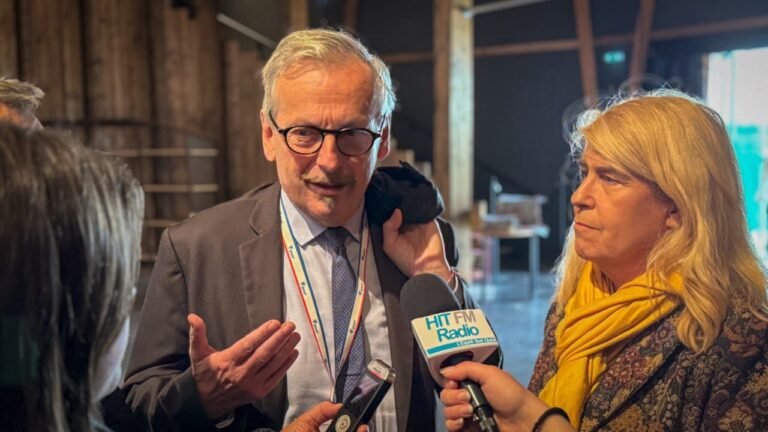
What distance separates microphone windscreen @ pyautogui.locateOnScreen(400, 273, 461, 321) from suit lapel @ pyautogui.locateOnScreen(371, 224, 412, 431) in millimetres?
171

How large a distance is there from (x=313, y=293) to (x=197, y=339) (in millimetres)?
364

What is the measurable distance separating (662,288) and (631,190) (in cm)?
21

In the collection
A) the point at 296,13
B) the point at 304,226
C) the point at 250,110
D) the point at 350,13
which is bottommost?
the point at 304,226

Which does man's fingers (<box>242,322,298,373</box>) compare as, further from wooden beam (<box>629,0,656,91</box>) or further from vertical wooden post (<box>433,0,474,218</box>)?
wooden beam (<box>629,0,656,91</box>)

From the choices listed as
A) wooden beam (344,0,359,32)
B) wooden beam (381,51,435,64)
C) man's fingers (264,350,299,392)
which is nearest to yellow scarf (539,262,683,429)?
man's fingers (264,350,299,392)

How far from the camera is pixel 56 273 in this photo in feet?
2.37

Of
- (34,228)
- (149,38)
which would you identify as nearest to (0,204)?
(34,228)

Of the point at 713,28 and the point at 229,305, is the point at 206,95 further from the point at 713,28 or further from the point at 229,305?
the point at 229,305

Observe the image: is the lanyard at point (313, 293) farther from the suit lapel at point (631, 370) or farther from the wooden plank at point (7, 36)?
the wooden plank at point (7, 36)

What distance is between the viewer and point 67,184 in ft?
2.43

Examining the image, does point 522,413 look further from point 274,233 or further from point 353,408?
point 274,233

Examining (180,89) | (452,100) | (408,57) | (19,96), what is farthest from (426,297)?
(408,57)

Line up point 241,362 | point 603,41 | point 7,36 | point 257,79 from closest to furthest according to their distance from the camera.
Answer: point 241,362, point 257,79, point 7,36, point 603,41

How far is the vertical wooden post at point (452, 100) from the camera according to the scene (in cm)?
495
